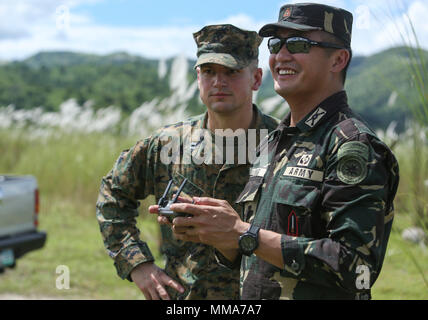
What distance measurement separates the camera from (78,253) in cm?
782

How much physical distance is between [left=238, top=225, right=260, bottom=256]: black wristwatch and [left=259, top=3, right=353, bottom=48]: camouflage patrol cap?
30.7 inches

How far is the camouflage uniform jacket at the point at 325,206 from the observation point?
1742 millimetres

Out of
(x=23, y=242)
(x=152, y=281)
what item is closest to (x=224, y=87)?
(x=152, y=281)

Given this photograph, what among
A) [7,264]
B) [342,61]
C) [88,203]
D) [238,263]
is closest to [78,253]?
[7,264]

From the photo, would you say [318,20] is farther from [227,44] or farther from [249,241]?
[227,44]

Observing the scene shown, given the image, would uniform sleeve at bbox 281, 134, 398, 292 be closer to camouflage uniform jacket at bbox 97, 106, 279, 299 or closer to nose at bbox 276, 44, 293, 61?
nose at bbox 276, 44, 293, 61

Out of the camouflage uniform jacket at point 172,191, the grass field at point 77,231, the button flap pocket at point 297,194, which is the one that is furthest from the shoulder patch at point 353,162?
the grass field at point 77,231

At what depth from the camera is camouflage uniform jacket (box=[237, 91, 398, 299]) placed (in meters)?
1.74

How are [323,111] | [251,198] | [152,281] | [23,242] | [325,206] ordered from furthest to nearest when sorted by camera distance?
[23,242] → [152,281] → [251,198] → [323,111] → [325,206]

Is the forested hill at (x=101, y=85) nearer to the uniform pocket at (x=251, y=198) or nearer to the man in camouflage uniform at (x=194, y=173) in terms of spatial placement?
the man in camouflage uniform at (x=194, y=173)

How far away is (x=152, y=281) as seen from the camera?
114 inches

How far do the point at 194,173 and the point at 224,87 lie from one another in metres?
0.50

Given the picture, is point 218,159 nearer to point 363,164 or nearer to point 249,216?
point 249,216

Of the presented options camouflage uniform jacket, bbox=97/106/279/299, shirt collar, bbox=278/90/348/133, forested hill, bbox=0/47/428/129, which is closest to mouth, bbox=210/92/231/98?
camouflage uniform jacket, bbox=97/106/279/299
